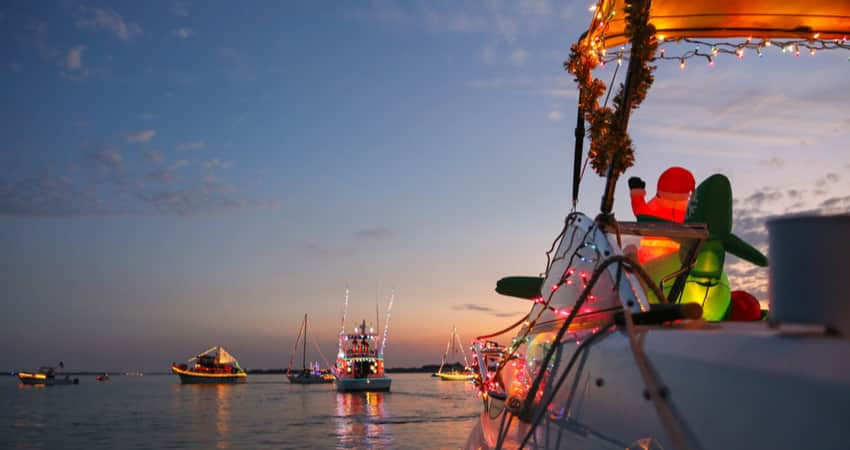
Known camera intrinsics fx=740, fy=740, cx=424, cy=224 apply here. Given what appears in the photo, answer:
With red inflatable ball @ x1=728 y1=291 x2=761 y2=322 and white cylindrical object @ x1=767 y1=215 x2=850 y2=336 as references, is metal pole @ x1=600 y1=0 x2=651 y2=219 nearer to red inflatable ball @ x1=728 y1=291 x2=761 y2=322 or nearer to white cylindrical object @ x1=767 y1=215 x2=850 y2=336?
red inflatable ball @ x1=728 y1=291 x2=761 y2=322

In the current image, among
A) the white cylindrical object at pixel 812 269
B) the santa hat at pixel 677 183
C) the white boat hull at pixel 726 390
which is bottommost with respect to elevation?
the white boat hull at pixel 726 390

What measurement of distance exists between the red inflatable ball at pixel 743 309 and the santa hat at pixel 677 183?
1.00 metres

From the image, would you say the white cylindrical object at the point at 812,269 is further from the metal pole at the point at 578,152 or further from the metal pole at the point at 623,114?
the metal pole at the point at 578,152

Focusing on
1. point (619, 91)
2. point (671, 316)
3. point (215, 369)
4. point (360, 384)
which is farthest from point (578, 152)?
point (215, 369)

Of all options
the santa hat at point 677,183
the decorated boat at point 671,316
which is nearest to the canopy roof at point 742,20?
the decorated boat at point 671,316

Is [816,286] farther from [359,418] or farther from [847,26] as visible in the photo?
[359,418]

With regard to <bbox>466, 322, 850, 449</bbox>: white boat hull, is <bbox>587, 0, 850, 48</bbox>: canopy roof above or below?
above

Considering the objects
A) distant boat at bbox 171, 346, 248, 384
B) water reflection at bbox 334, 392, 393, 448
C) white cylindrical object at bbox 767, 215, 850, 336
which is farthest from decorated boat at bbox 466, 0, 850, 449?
distant boat at bbox 171, 346, 248, 384

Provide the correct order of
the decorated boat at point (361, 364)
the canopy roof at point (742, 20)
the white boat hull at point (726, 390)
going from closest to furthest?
the white boat hull at point (726, 390), the canopy roof at point (742, 20), the decorated boat at point (361, 364)

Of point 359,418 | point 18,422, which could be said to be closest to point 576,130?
point 359,418

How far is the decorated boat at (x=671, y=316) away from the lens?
1804 millimetres

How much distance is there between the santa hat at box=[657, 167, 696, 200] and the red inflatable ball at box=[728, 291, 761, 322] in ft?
3.27

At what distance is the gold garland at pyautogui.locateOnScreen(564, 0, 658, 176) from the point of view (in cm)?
430

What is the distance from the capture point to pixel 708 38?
255 inches
